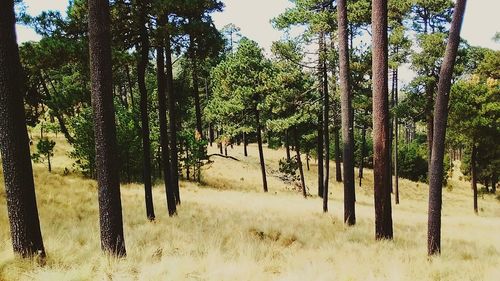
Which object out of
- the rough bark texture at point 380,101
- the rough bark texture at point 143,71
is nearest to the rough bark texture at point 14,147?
the rough bark texture at point 143,71

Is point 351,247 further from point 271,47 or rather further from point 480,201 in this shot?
point 480,201

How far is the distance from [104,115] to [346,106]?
794 cm

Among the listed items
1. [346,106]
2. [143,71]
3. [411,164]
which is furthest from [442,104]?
[411,164]

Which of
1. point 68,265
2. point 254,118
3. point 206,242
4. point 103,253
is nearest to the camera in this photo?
point 68,265

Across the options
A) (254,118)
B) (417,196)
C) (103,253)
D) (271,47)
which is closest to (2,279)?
(103,253)

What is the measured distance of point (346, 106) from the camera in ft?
41.5

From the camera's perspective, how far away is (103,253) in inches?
261

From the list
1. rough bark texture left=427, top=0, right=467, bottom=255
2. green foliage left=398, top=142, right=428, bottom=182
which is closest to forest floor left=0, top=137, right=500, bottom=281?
rough bark texture left=427, top=0, right=467, bottom=255

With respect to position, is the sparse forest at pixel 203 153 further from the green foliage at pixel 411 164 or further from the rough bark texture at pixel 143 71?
the green foliage at pixel 411 164

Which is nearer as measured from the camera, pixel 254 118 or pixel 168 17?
pixel 168 17

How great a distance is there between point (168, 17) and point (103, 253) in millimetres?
8776

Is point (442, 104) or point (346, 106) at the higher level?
point (346, 106)

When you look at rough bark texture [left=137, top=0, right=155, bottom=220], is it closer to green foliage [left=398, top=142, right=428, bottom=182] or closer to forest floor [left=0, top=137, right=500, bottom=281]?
forest floor [left=0, top=137, right=500, bottom=281]

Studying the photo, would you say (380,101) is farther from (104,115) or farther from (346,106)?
(104,115)
